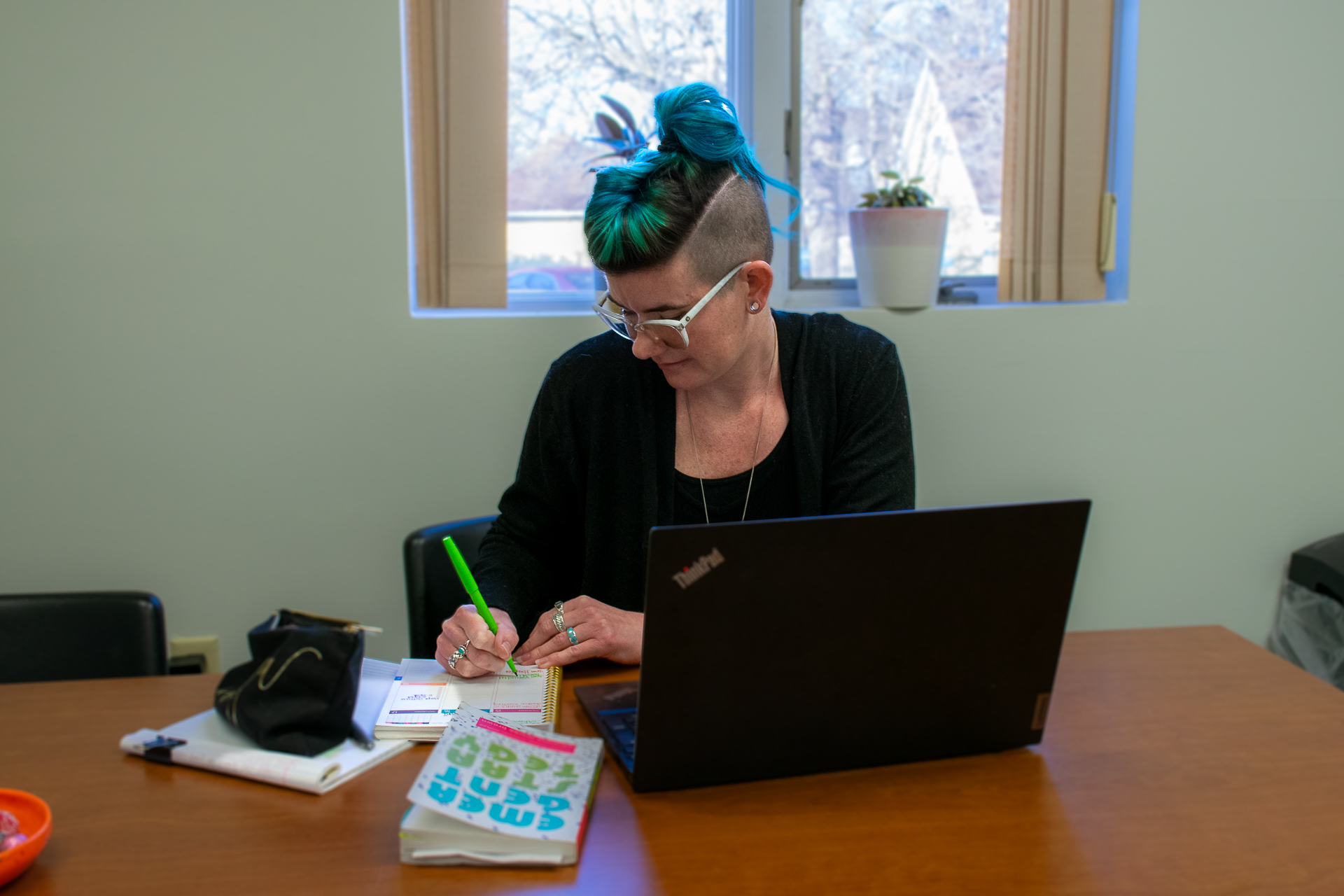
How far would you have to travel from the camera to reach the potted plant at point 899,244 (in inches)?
91.3

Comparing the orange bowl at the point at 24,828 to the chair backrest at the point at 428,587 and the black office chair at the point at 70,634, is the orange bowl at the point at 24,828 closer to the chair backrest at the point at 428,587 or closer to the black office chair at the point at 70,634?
the black office chair at the point at 70,634

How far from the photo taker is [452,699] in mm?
1137

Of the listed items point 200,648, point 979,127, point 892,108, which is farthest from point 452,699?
point 979,127

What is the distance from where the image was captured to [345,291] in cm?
214

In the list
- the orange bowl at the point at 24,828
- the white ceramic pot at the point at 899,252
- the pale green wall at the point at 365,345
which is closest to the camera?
the orange bowl at the point at 24,828

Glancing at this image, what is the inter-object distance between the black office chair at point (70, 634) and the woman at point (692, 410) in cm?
57

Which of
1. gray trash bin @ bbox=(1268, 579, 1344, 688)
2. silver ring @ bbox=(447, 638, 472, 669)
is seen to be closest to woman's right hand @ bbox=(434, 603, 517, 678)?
silver ring @ bbox=(447, 638, 472, 669)

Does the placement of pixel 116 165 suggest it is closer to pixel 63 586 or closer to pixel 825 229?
pixel 63 586

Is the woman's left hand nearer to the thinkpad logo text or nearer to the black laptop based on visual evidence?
the black laptop

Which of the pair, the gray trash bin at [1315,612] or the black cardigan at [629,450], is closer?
the black cardigan at [629,450]

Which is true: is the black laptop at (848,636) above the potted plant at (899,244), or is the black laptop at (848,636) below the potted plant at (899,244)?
below

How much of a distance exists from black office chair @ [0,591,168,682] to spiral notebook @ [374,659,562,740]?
57cm

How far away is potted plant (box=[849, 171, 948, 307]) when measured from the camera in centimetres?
232

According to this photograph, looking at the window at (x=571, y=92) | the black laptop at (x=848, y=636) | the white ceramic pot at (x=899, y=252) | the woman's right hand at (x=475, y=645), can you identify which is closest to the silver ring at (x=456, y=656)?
the woman's right hand at (x=475, y=645)
